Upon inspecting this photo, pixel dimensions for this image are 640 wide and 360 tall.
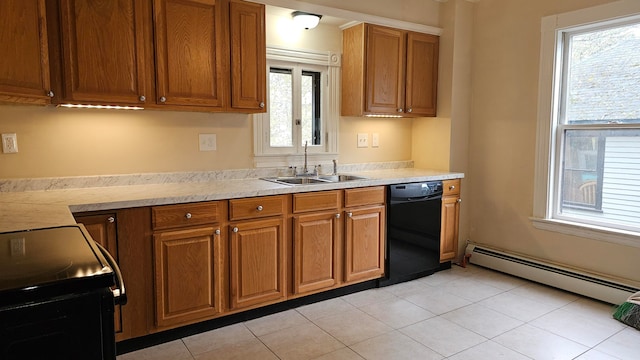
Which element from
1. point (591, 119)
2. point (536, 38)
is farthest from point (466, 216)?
point (536, 38)

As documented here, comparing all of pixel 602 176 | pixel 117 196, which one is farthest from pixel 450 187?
pixel 117 196

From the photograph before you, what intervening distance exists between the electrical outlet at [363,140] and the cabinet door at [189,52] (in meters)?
1.49

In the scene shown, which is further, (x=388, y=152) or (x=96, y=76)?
(x=388, y=152)

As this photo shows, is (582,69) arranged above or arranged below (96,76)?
above

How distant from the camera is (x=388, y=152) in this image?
13.5 ft

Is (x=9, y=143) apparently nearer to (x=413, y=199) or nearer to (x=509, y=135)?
(x=413, y=199)

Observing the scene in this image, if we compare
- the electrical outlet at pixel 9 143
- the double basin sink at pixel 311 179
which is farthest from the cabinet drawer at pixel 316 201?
the electrical outlet at pixel 9 143

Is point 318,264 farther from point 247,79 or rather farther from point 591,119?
point 591,119

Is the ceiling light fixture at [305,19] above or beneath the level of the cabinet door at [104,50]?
Answer: above

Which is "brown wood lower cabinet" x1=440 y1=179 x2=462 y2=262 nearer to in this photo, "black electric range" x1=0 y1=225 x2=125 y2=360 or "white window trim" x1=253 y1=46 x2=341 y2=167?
"white window trim" x1=253 y1=46 x2=341 y2=167

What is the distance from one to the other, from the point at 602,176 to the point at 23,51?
3.83 metres

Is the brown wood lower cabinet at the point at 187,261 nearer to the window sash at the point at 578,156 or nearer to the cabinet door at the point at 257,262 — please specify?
the cabinet door at the point at 257,262

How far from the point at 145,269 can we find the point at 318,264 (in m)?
1.18

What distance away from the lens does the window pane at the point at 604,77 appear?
3.01 meters
